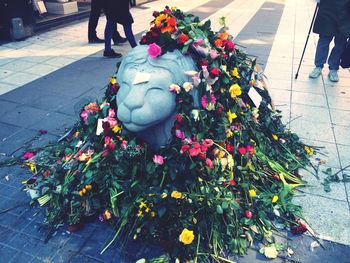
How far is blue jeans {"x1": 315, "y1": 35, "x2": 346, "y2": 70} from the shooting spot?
527 cm

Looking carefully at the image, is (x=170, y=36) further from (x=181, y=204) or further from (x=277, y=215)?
(x=277, y=215)

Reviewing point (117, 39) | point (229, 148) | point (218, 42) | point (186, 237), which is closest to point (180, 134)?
point (229, 148)

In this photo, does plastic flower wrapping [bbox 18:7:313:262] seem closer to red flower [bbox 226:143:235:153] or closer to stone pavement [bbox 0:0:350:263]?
red flower [bbox 226:143:235:153]

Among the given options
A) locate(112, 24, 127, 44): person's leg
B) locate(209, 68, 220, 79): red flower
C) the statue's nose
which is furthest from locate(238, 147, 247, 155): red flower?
locate(112, 24, 127, 44): person's leg

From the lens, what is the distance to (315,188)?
3.11m

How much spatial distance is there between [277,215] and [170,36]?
1.70m

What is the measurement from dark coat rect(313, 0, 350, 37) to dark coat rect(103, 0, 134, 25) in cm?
340

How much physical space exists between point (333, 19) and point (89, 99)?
12.8 ft

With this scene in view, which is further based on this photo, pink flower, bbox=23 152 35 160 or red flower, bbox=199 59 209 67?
pink flower, bbox=23 152 35 160

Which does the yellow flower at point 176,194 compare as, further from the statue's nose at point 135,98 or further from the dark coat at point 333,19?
the dark coat at point 333,19

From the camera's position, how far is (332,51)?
214 inches

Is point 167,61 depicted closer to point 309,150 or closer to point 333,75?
point 309,150

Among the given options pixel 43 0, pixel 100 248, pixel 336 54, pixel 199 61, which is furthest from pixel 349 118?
pixel 43 0

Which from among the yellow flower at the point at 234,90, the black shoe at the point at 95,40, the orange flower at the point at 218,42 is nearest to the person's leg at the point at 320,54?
the orange flower at the point at 218,42
